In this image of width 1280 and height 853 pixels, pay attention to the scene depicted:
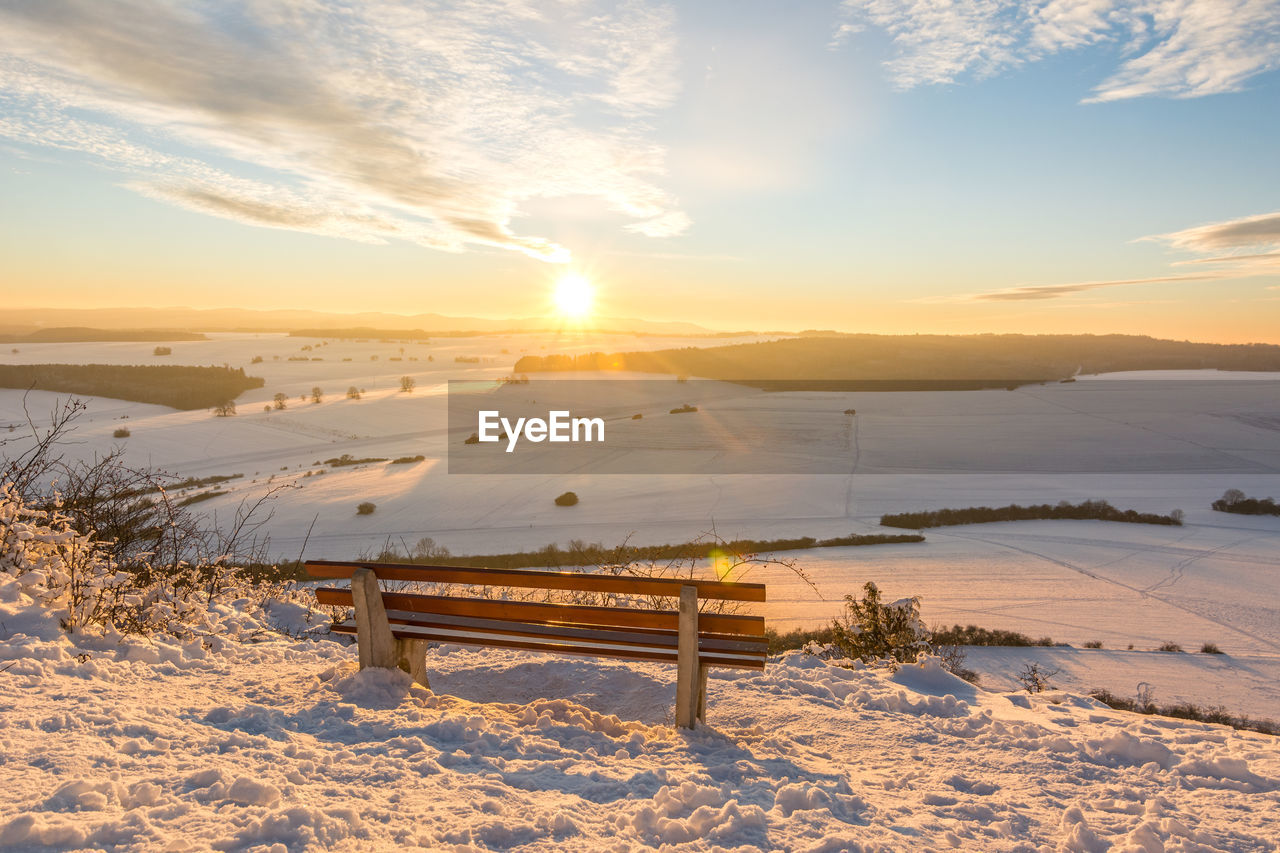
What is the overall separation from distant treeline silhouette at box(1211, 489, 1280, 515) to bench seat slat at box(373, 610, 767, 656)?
4114 cm

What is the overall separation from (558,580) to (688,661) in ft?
3.24

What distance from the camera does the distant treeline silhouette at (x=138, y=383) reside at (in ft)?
228

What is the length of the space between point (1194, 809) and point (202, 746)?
16.7 feet

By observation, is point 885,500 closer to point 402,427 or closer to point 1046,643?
point 1046,643

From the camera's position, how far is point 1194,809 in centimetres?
344

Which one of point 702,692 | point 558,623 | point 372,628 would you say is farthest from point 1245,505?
point 372,628

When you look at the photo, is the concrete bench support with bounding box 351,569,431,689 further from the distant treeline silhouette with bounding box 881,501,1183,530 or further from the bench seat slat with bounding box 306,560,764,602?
the distant treeline silhouette with bounding box 881,501,1183,530

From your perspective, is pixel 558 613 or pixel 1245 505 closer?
pixel 558 613

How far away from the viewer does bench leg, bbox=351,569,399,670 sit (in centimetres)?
461

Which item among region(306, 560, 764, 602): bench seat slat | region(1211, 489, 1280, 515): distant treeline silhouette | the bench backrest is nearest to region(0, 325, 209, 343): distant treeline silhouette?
region(306, 560, 764, 602): bench seat slat

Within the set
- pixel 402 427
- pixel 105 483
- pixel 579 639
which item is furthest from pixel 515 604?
pixel 402 427

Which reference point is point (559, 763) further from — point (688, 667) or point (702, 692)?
point (702, 692)

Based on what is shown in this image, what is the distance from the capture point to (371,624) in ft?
15.3

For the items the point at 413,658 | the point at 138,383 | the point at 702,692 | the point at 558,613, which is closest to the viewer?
the point at 702,692
